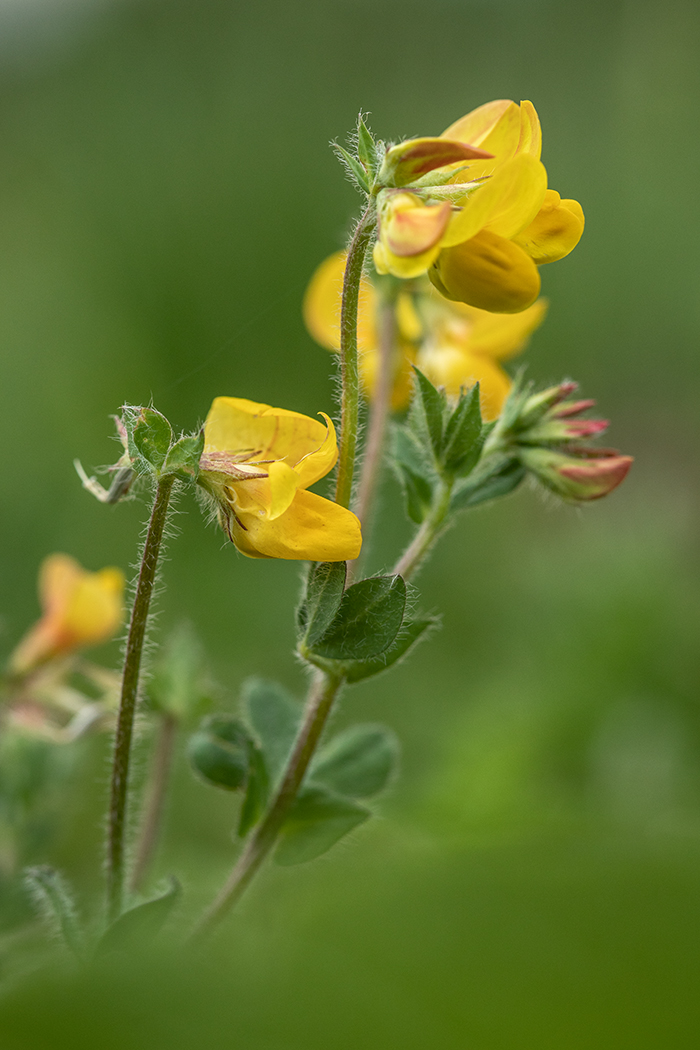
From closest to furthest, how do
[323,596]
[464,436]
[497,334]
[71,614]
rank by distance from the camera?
[323,596]
[464,436]
[71,614]
[497,334]

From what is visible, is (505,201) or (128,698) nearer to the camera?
(505,201)

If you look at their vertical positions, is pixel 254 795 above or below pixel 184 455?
below

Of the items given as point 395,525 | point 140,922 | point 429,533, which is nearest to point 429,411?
point 429,533

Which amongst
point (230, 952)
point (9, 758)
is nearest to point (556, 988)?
point (230, 952)

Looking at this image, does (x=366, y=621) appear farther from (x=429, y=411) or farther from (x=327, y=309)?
(x=327, y=309)

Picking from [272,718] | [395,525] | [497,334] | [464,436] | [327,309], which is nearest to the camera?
[464,436]

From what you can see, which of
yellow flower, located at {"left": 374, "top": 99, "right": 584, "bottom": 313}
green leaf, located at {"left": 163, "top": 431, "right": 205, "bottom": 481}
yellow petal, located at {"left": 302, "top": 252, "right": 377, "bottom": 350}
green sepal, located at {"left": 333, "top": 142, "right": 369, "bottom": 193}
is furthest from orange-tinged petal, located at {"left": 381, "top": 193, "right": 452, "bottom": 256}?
yellow petal, located at {"left": 302, "top": 252, "right": 377, "bottom": 350}

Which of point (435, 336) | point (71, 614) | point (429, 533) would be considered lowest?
point (71, 614)
